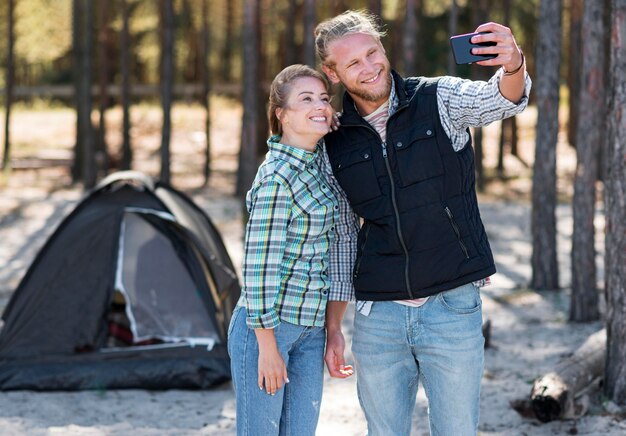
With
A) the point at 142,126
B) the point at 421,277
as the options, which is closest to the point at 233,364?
the point at 421,277

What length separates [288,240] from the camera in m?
2.90

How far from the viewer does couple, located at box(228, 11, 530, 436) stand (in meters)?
2.86

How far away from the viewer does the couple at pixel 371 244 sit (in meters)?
2.86

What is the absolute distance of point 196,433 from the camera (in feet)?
18.4

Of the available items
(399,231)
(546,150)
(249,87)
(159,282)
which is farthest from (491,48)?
(249,87)

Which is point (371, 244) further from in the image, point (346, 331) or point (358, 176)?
point (346, 331)

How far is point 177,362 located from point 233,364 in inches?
147

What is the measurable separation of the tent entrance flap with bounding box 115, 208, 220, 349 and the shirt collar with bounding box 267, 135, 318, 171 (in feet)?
13.0

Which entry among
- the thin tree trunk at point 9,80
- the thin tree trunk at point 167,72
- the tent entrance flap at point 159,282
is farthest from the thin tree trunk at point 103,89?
the tent entrance flap at point 159,282

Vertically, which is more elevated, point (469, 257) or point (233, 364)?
point (469, 257)

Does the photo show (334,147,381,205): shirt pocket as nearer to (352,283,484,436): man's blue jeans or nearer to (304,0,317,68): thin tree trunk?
(352,283,484,436): man's blue jeans

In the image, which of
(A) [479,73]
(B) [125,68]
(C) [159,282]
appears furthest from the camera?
(B) [125,68]

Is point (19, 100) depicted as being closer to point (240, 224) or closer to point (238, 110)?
point (238, 110)

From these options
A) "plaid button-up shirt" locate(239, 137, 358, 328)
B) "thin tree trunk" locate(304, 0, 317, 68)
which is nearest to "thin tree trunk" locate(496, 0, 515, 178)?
"thin tree trunk" locate(304, 0, 317, 68)
